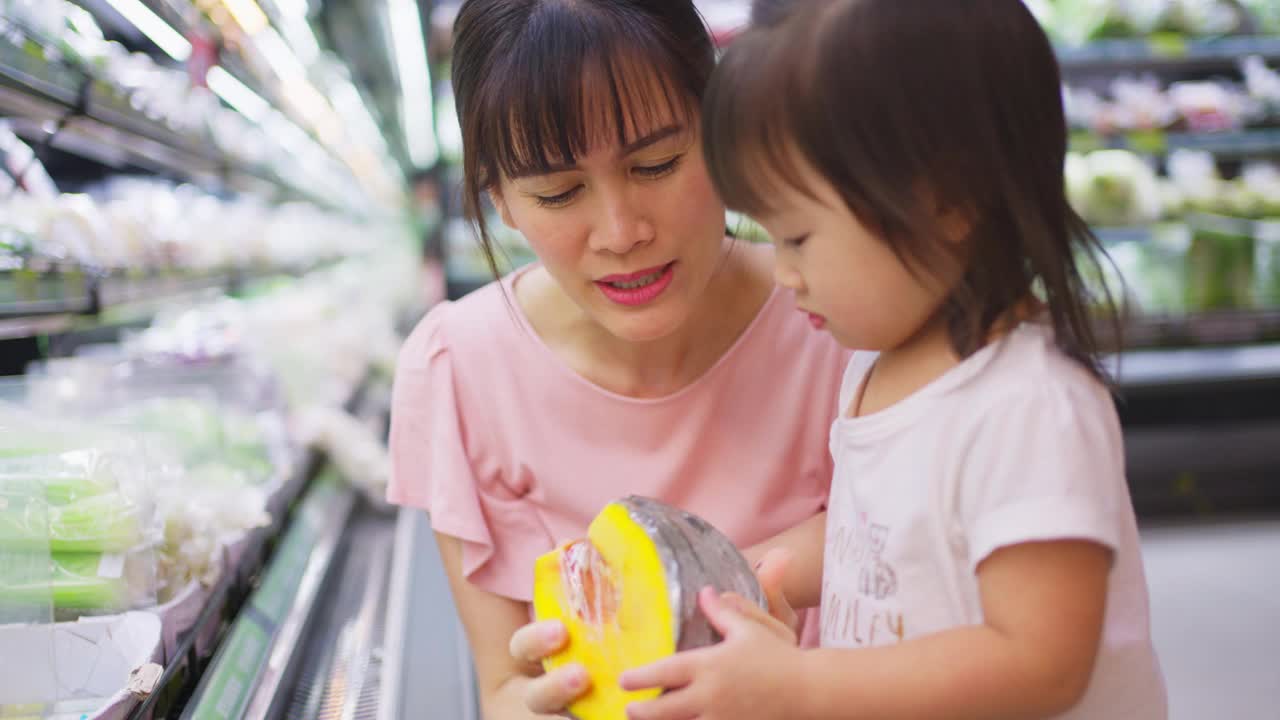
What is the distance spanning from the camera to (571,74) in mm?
981

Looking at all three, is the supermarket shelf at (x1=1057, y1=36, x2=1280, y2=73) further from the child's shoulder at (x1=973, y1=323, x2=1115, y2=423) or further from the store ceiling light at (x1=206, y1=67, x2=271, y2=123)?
the child's shoulder at (x1=973, y1=323, x2=1115, y2=423)

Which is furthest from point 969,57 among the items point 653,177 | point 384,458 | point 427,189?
point 427,189

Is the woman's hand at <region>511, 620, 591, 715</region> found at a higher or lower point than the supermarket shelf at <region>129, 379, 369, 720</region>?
higher

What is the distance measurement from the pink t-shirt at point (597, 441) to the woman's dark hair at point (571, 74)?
304 mm

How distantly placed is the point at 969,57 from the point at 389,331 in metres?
4.22

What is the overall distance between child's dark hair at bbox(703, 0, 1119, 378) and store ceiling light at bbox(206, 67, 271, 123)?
2181mm

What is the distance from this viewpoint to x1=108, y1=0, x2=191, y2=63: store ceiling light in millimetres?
1939

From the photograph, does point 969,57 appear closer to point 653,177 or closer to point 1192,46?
point 653,177

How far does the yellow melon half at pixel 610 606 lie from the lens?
77 centimetres

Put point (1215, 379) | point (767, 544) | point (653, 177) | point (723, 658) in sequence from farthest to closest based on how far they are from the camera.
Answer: point (1215, 379) < point (767, 544) < point (653, 177) < point (723, 658)

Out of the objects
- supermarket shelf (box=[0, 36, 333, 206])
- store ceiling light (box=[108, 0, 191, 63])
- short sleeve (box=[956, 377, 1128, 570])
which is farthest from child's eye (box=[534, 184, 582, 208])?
store ceiling light (box=[108, 0, 191, 63])

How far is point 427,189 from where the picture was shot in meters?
6.62

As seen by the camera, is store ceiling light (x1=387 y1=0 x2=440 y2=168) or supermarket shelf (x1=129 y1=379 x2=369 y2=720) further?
store ceiling light (x1=387 y1=0 x2=440 y2=168)

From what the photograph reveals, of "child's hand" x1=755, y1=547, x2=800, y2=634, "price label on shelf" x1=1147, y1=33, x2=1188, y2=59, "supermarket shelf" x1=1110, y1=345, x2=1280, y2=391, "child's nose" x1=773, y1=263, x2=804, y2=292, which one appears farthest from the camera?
"price label on shelf" x1=1147, y1=33, x2=1188, y2=59
